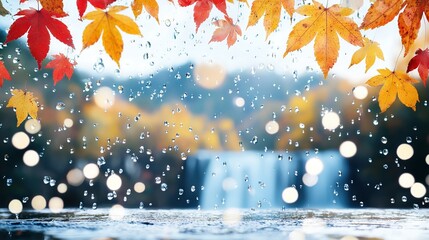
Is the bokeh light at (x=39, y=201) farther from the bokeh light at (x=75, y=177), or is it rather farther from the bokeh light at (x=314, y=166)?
the bokeh light at (x=314, y=166)

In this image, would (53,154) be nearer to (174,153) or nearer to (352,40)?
(174,153)

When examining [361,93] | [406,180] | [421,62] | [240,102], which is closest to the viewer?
[421,62]

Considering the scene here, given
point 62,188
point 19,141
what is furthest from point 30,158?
point 62,188

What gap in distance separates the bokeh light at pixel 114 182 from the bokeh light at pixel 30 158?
2.25 meters

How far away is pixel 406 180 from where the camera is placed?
35.1ft

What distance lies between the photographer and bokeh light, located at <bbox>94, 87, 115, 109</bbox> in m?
16.8

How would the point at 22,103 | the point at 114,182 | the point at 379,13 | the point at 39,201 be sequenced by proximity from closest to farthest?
the point at 379,13 < the point at 22,103 < the point at 39,201 < the point at 114,182

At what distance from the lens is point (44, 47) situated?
1087mm

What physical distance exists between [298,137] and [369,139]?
9.75 feet

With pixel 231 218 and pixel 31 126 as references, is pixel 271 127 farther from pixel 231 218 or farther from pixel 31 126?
pixel 231 218

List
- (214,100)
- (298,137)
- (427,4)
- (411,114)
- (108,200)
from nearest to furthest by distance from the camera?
(427,4)
(411,114)
(108,200)
(298,137)
(214,100)

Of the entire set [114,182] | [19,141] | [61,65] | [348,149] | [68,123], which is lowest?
[61,65]

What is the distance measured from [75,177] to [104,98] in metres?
6.16

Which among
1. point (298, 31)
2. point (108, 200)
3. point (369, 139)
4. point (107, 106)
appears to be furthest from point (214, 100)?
point (298, 31)
